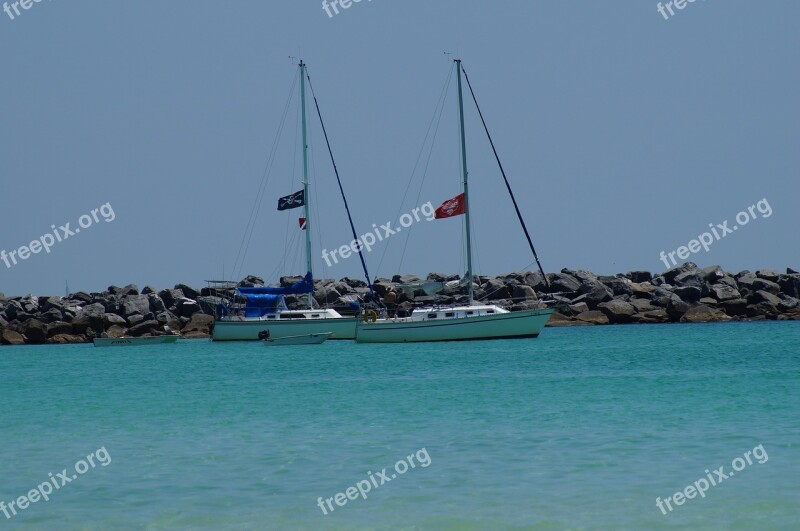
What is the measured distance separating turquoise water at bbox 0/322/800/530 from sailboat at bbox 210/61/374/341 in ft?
60.0

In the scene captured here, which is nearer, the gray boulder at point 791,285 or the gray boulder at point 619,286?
the gray boulder at point 791,285

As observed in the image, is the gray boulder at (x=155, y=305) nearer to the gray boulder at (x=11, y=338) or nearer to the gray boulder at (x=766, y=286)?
the gray boulder at (x=11, y=338)

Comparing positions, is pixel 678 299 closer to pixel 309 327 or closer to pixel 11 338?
pixel 309 327

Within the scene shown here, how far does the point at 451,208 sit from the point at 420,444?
A: 30149mm

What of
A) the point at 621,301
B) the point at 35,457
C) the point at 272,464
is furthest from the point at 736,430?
the point at 621,301

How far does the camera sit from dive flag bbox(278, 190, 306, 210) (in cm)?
5447

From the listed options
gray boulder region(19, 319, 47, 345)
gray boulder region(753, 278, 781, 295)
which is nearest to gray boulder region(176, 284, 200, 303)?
gray boulder region(19, 319, 47, 345)

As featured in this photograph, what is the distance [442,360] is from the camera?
4012 centimetres

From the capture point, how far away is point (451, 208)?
155 ft

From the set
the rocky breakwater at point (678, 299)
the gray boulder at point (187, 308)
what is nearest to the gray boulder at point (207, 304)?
the gray boulder at point (187, 308)

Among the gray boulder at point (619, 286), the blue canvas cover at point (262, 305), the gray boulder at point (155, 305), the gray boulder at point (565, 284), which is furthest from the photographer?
the gray boulder at point (619, 286)

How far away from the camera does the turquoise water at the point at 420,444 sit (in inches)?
502

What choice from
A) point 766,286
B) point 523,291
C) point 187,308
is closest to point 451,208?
point 523,291

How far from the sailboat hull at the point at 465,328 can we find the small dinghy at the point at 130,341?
15.9m
